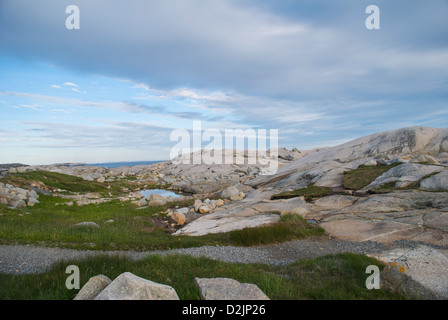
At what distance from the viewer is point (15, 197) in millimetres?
33594

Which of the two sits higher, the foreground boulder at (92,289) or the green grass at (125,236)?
the foreground boulder at (92,289)

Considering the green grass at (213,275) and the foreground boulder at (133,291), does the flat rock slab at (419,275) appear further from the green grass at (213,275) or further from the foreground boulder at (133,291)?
the foreground boulder at (133,291)

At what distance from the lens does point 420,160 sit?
35.8 meters

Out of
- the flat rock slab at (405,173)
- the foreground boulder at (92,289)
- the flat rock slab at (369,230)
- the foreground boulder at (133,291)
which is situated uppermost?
the flat rock slab at (405,173)

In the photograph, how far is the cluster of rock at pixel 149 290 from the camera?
648 cm

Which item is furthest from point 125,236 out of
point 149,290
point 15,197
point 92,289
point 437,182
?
point 437,182

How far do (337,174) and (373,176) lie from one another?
19.0 ft

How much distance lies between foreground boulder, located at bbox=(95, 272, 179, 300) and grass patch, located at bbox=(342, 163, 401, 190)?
3112 cm

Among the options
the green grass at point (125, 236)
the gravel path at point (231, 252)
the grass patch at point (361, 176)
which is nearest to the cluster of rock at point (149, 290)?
the gravel path at point (231, 252)

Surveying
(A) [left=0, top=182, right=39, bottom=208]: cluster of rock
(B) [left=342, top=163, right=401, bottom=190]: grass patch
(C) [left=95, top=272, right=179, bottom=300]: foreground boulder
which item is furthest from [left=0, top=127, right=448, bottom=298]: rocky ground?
(C) [left=95, top=272, right=179, bottom=300]: foreground boulder

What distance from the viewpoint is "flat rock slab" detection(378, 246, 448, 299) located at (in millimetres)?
8500

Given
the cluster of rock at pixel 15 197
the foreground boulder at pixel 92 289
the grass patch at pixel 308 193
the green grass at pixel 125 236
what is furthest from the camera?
the grass patch at pixel 308 193

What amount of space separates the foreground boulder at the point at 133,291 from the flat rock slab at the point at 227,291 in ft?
2.94
